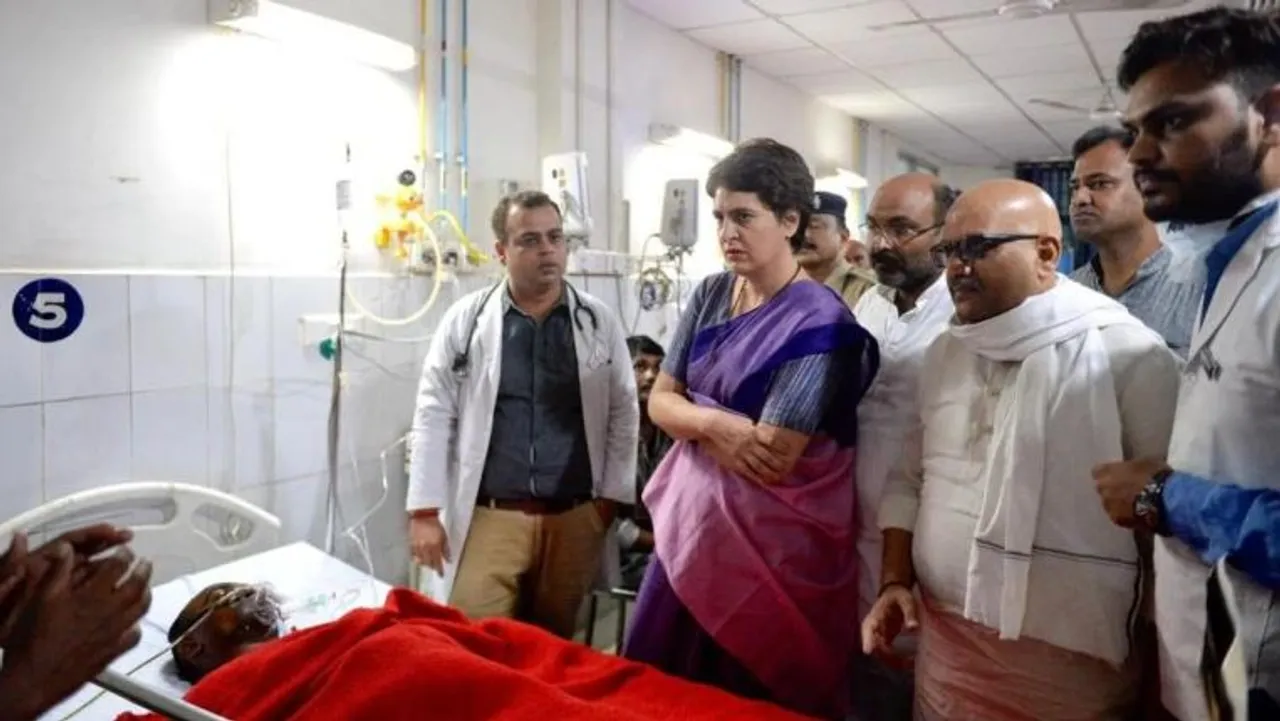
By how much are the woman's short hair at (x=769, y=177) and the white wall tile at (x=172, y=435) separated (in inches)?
58.3

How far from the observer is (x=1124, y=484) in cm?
116

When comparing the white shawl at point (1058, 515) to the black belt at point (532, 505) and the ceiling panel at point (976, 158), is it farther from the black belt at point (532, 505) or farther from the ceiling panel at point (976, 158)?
the ceiling panel at point (976, 158)

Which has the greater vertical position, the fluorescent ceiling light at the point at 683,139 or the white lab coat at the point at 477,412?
the fluorescent ceiling light at the point at 683,139

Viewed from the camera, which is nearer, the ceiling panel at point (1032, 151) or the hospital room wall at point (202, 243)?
the hospital room wall at point (202, 243)

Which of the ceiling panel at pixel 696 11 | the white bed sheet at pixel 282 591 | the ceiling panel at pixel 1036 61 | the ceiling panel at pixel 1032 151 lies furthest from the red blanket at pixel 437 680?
the ceiling panel at pixel 1032 151

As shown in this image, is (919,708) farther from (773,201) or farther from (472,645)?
(773,201)

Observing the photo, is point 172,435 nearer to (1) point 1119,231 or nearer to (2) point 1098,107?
(1) point 1119,231

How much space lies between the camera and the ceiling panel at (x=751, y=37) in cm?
444

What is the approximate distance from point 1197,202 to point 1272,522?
1.43 ft

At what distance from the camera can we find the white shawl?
1.32 meters

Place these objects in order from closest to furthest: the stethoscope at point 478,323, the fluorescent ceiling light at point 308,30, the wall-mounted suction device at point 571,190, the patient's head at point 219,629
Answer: the patient's head at point 219,629 < the fluorescent ceiling light at point 308,30 < the stethoscope at point 478,323 < the wall-mounted suction device at point 571,190

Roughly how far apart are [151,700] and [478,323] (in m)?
1.40

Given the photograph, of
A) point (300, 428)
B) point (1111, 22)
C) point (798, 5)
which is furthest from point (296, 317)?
point (1111, 22)

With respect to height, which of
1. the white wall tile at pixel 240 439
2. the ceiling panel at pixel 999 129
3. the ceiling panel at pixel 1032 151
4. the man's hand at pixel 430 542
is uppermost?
the ceiling panel at pixel 1032 151
